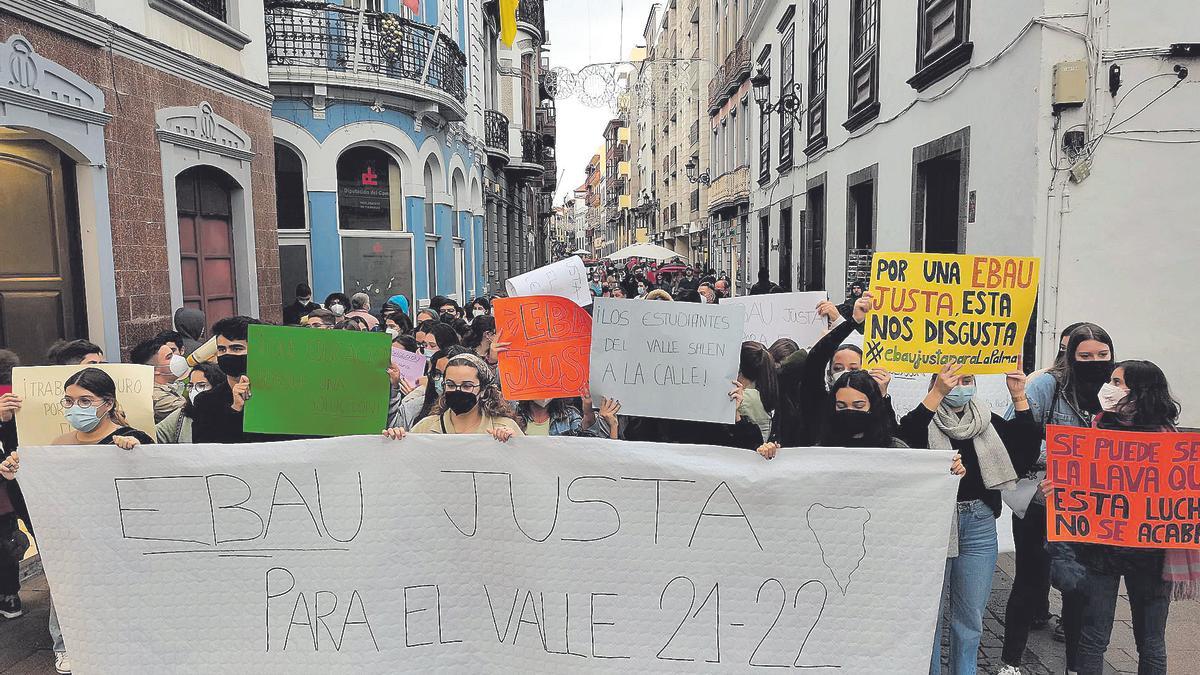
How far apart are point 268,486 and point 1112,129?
675 cm

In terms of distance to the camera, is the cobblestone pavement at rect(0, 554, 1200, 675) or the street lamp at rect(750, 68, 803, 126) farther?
the street lamp at rect(750, 68, 803, 126)

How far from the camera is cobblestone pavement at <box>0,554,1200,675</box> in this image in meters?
3.87

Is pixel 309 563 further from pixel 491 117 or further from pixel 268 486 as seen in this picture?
pixel 491 117

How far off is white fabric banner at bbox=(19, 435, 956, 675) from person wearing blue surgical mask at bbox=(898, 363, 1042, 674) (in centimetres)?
38

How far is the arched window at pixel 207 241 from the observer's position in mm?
8842

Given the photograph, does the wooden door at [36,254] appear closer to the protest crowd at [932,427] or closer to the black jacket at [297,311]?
the protest crowd at [932,427]

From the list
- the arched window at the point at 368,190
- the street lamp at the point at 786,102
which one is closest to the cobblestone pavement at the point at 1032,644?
the arched window at the point at 368,190

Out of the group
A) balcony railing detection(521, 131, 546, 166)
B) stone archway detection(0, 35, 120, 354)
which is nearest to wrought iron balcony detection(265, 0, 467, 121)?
stone archway detection(0, 35, 120, 354)

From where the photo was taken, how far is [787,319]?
5.32 m

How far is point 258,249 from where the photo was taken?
10.4 m

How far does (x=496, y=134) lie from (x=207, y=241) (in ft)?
52.0

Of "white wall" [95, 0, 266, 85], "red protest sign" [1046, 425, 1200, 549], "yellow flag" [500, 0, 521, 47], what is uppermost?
"yellow flag" [500, 0, 521, 47]

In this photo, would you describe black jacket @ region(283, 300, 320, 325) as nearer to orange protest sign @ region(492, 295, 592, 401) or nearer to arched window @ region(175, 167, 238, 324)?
arched window @ region(175, 167, 238, 324)

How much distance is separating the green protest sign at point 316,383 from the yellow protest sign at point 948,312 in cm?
227
